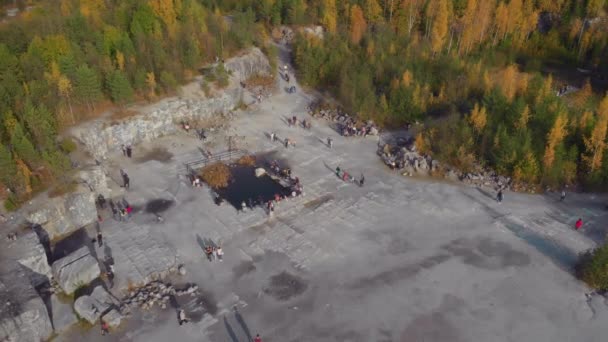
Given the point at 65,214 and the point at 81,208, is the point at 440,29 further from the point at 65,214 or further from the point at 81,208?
the point at 65,214

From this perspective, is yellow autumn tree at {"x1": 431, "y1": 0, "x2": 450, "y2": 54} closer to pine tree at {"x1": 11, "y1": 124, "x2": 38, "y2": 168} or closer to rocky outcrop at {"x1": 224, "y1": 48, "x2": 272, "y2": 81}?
rocky outcrop at {"x1": 224, "y1": 48, "x2": 272, "y2": 81}

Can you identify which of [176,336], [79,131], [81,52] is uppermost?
[81,52]

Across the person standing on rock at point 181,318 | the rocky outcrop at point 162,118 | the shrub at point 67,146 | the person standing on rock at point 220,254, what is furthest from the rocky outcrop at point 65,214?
the person standing on rock at point 181,318

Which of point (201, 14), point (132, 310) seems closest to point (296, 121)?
point (201, 14)

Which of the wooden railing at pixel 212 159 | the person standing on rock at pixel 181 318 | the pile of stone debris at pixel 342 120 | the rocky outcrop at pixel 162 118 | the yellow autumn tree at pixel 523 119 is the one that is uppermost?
the yellow autumn tree at pixel 523 119

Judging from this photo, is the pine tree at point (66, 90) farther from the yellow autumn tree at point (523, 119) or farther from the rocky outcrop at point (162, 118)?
the yellow autumn tree at point (523, 119)

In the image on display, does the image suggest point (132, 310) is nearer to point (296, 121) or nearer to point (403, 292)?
point (403, 292)
